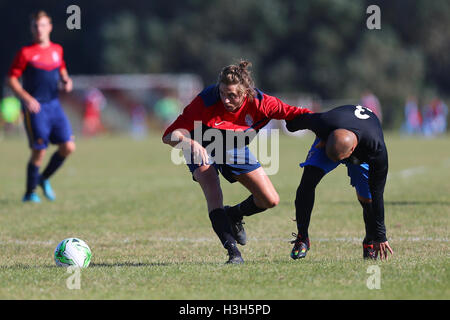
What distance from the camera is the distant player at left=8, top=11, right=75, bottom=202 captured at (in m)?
10.2

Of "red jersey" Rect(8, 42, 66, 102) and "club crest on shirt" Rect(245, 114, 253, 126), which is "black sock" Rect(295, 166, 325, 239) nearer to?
"club crest on shirt" Rect(245, 114, 253, 126)

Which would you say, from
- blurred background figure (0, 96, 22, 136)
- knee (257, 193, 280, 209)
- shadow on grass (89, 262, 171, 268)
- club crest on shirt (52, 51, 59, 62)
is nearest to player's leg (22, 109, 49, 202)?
club crest on shirt (52, 51, 59, 62)

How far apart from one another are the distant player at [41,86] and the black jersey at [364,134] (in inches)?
207

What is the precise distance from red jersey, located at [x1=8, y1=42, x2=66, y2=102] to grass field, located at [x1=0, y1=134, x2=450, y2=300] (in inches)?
62.7

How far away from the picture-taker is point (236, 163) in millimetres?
6086

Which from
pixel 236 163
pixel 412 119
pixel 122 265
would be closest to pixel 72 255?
pixel 122 265

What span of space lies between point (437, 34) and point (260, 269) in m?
47.3

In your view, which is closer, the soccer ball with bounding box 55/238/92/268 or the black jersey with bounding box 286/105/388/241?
the black jersey with bounding box 286/105/388/241

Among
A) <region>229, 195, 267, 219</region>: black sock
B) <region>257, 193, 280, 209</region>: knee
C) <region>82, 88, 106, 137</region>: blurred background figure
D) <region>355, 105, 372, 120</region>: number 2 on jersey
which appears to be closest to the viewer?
<region>355, 105, 372, 120</region>: number 2 on jersey

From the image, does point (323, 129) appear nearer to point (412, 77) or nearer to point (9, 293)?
point (9, 293)

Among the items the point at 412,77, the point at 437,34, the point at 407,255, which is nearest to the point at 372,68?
the point at 412,77

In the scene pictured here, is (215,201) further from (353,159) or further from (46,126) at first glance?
(46,126)

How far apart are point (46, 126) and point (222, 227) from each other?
5077 millimetres

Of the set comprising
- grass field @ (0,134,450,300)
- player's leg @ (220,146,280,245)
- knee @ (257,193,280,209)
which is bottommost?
grass field @ (0,134,450,300)
